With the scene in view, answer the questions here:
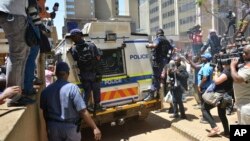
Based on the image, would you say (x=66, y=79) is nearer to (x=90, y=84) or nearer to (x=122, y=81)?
(x=90, y=84)

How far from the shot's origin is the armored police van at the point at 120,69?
22.8ft

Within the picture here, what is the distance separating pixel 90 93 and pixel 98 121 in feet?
2.06

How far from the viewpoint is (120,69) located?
23.9ft

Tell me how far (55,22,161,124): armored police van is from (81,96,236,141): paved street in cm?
54

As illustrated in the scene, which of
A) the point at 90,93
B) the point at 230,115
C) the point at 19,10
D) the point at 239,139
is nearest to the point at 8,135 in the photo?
the point at 19,10

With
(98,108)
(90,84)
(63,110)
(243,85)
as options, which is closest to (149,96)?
(98,108)

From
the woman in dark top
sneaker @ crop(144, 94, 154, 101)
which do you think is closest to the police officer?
sneaker @ crop(144, 94, 154, 101)

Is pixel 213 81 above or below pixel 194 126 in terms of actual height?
above

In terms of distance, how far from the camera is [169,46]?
8172 mm

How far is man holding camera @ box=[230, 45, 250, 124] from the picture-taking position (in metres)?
4.55

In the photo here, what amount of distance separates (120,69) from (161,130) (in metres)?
1.82

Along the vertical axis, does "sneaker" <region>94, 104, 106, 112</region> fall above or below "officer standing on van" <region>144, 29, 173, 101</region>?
below

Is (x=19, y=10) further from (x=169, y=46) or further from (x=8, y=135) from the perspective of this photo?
(x=169, y=46)

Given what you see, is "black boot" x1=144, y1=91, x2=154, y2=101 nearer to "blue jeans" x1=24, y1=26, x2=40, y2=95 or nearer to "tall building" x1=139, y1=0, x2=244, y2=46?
"blue jeans" x1=24, y1=26, x2=40, y2=95
